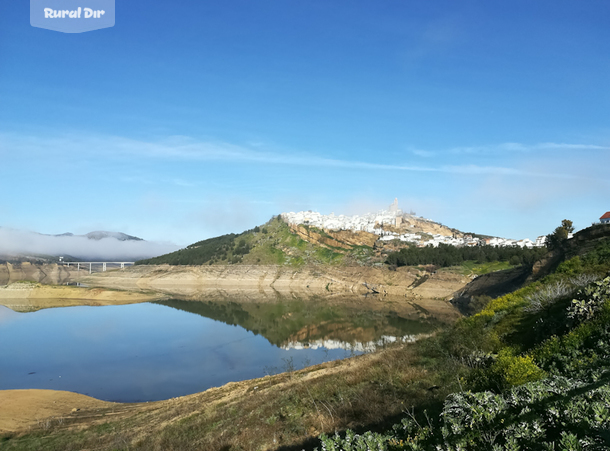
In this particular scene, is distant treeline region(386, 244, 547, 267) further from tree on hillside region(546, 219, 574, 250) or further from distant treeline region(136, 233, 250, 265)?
distant treeline region(136, 233, 250, 265)

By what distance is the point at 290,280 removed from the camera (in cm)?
9900

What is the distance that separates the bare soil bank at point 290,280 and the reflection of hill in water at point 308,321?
19.0m

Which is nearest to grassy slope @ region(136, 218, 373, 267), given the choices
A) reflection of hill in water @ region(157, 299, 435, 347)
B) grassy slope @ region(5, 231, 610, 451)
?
reflection of hill in water @ region(157, 299, 435, 347)

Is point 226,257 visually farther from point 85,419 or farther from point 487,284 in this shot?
point 85,419

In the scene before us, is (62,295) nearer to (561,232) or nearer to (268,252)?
(268,252)

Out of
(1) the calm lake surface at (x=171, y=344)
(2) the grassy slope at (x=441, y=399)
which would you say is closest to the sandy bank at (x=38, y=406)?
(1) the calm lake surface at (x=171, y=344)

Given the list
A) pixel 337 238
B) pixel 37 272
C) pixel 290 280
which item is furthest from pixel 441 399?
pixel 37 272

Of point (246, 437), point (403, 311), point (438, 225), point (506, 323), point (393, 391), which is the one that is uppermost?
point (438, 225)

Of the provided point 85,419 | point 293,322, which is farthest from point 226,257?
point 85,419

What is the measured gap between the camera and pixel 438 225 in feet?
527

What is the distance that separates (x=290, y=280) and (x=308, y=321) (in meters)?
49.8

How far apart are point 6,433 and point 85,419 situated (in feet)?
10.00

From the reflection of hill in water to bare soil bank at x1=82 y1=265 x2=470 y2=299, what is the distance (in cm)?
1896

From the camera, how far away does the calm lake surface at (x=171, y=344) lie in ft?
86.4
